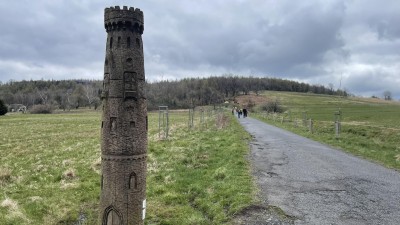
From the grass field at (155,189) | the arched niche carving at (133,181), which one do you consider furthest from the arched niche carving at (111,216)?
the grass field at (155,189)

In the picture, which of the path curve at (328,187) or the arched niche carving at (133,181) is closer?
the arched niche carving at (133,181)

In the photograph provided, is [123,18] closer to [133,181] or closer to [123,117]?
[123,117]

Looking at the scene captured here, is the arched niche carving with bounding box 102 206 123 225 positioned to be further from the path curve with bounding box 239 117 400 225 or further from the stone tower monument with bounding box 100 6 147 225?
the path curve with bounding box 239 117 400 225

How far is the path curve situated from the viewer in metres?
9.27

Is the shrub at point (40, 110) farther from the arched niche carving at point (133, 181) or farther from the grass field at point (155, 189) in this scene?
the arched niche carving at point (133, 181)

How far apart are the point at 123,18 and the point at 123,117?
1.79 meters

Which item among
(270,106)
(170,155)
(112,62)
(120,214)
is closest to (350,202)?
(120,214)

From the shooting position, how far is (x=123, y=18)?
21.9 ft

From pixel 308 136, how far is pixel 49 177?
20.5m

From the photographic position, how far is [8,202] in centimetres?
1092

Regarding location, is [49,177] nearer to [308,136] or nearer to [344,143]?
[344,143]

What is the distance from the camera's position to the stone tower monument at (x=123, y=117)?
6.77 meters

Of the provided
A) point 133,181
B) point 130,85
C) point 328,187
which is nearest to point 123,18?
point 130,85

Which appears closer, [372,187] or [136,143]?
[136,143]
